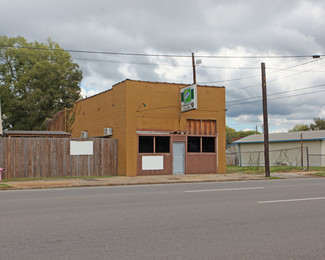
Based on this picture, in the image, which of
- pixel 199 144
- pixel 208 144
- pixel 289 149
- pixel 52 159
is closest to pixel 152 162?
pixel 199 144

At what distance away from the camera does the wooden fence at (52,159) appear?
1820 centimetres

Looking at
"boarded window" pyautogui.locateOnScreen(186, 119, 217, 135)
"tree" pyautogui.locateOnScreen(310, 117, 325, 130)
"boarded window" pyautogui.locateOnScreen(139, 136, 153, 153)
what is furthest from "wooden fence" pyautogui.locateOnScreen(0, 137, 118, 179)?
"tree" pyautogui.locateOnScreen(310, 117, 325, 130)

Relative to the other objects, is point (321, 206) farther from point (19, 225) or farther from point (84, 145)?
point (84, 145)

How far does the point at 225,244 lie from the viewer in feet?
19.1

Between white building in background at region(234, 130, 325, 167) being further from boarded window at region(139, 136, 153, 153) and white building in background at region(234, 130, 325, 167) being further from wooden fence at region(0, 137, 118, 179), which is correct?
wooden fence at region(0, 137, 118, 179)

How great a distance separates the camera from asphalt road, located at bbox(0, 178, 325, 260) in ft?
17.7

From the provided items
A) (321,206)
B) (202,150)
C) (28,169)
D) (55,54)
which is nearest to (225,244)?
(321,206)

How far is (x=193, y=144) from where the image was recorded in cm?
2288

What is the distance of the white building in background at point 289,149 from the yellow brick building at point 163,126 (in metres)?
8.38

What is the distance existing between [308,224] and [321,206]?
8.02 feet

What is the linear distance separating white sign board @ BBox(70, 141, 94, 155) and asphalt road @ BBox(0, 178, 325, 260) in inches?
350

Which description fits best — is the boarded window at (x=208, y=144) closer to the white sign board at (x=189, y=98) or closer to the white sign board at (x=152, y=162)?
the white sign board at (x=189, y=98)

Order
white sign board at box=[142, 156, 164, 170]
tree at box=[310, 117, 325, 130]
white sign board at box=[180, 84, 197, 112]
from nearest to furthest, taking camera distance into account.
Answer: white sign board at box=[180, 84, 197, 112] < white sign board at box=[142, 156, 164, 170] < tree at box=[310, 117, 325, 130]

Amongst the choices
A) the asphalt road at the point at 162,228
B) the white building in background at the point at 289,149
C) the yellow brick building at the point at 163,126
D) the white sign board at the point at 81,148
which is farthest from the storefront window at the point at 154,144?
the white building in background at the point at 289,149
